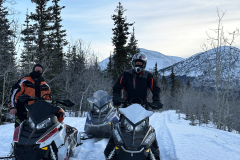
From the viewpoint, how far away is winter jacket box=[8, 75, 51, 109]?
3.71 metres

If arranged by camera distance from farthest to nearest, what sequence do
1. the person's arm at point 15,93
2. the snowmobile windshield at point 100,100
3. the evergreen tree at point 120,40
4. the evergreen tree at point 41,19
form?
1. the evergreen tree at point 120,40
2. the evergreen tree at point 41,19
3. the snowmobile windshield at point 100,100
4. the person's arm at point 15,93

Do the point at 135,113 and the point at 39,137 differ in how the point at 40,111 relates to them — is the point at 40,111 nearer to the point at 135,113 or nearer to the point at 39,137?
the point at 39,137

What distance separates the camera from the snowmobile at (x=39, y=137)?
105 inches

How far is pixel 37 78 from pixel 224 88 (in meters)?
14.9

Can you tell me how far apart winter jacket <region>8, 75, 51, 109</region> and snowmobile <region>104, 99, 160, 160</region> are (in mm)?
1841

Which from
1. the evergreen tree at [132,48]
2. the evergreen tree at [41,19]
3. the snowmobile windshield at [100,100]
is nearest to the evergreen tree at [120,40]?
the evergreen tree at [132,48]

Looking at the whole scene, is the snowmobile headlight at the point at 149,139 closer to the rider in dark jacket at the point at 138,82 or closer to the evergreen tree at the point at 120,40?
the rider in dark jacket at the point at 138,82

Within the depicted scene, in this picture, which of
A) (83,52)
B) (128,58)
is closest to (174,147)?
(83,52)

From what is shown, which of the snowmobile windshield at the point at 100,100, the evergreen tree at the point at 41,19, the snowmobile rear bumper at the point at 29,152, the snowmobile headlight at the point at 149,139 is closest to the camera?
the snowmobile rear bumper at the point at 29,152

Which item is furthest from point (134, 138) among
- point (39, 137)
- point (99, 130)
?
point (99, 130)

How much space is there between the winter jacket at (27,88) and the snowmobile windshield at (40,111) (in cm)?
92

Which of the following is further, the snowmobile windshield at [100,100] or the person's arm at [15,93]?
the snowmobile windshield at [100,100]

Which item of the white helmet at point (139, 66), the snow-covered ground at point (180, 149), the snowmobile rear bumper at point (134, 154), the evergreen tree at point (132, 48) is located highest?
the evergreen tree at point (132, 48)

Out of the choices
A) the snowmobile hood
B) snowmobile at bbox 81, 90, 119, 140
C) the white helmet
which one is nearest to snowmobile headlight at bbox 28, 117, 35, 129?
the snowmobile hood
